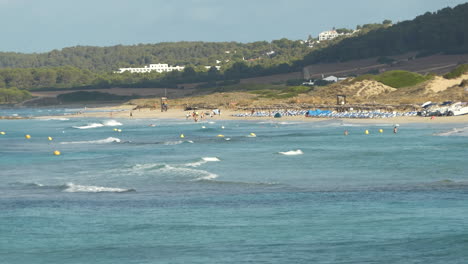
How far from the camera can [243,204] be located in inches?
1120

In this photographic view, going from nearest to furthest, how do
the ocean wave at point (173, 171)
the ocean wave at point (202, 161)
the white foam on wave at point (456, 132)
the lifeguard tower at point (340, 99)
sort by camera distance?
1. the ocean wave at point (173, 171)
2. the ocean wave at point (202, 161)
3. the white foam on wave at point (456, 132)
4. the lifeguard tower at point (340, 99)

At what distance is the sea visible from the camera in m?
21.1

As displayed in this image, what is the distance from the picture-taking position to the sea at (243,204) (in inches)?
831

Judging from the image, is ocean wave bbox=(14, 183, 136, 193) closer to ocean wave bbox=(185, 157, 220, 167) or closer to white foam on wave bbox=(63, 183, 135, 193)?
white foam on wave bbox=(63, 183, 135, 193)

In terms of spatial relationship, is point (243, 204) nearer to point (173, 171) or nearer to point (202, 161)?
point (173, 171)

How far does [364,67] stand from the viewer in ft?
589

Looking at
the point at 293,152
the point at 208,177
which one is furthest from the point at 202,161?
the point at 208,177

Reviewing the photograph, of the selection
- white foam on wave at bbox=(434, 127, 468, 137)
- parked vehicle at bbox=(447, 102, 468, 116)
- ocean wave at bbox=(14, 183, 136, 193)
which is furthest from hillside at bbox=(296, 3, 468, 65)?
ocean wave at bbox=(14, 183, 136, 193)

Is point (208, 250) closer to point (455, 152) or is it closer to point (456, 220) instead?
point (456, 220)

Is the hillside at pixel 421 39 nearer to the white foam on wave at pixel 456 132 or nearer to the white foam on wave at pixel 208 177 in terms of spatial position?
the white foam on wave at pixel 456 132

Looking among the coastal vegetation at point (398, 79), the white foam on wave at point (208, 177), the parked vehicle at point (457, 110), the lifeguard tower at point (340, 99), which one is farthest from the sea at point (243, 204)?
the coastal vegetation at point (398, 79)

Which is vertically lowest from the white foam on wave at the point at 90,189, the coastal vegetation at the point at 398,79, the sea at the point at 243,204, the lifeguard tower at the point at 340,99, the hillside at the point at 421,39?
the sea at the point at 243,204

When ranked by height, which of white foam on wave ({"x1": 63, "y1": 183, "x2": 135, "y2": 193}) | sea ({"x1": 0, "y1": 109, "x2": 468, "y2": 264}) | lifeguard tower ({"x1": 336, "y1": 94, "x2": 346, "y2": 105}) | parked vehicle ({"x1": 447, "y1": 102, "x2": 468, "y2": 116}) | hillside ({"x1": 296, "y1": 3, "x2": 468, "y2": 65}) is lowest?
sea ({"x1": 0, "y1": 109, "x2": 468, "y2": 264})

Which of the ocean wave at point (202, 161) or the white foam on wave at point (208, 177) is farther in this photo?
the ocean wave at point (202, 161)
